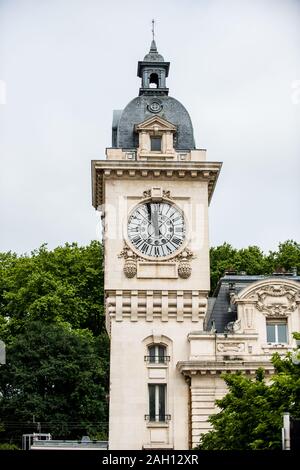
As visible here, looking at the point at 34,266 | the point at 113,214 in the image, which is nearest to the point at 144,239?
the point at 113,214

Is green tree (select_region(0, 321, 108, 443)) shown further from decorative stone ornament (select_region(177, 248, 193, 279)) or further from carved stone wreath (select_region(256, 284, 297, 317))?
carved stone wreath (select_region(256, 284, 297, 317))

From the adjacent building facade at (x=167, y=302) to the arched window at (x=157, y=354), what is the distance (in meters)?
0.04

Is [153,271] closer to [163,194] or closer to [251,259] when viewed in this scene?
[163,194]

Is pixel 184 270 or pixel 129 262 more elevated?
pixel 129 262

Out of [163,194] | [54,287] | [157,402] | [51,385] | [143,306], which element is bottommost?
[157,402]

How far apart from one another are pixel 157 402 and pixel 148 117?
11038 millimetres

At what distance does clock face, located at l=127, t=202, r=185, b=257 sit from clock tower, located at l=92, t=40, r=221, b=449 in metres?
0.04

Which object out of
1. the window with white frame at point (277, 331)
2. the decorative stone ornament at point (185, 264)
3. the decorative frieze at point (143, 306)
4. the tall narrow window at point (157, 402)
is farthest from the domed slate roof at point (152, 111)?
the tall narrow window at point (157, 402)

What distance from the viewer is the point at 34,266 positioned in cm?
5378

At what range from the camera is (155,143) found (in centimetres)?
4394

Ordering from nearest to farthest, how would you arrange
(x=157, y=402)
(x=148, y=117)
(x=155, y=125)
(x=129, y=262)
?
1. (x=157, y=402)
2. (x=129, y=262)
3. (x=155, y=125)
4. (x=148, y=117)

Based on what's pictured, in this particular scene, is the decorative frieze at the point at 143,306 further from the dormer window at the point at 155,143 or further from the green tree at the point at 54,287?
the green tree at the point at 54,287

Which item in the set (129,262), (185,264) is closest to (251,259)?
(185,264)
